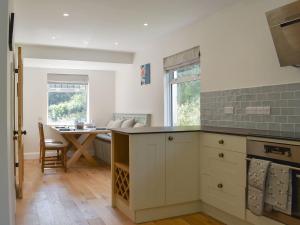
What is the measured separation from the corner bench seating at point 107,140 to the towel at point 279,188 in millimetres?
3570

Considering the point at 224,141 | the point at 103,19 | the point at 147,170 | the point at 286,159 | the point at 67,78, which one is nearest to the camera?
the point at 286,159

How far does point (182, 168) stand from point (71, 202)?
4.80 feet

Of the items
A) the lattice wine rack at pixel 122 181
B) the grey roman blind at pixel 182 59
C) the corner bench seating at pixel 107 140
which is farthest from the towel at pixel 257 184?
the corner bench seating at pixel 107 140

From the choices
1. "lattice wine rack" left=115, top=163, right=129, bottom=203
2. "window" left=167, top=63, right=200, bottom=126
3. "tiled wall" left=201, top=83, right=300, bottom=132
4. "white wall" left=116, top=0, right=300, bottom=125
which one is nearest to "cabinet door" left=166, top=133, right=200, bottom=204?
"lattice wine rack" left=115, top=163, right=129, bottom=203

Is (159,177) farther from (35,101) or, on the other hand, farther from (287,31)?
(35,101)

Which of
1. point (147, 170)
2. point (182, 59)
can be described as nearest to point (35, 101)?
point (182, 59)

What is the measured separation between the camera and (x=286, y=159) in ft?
7.41

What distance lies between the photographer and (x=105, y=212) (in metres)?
3.29

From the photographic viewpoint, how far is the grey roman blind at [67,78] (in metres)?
7.19

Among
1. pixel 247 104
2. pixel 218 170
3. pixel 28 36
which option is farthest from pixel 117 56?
pixel 218 170

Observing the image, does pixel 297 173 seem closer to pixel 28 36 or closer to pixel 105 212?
pixel 105 212

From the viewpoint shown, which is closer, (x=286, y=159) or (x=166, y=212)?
(x=286, y=159)

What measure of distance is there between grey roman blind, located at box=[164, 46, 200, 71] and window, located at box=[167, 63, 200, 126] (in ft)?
0.31

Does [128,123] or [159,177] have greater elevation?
[128,123]
